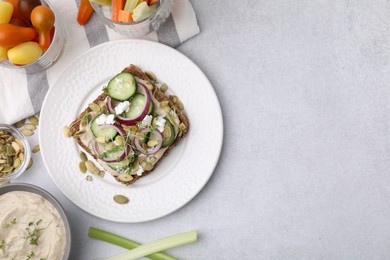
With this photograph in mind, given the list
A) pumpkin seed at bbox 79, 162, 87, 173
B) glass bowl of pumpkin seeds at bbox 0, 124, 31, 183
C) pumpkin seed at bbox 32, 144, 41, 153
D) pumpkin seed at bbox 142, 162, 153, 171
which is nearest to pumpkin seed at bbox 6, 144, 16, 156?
glass bowl of pumpkin seeds at bbox 0, 124, 31, 183

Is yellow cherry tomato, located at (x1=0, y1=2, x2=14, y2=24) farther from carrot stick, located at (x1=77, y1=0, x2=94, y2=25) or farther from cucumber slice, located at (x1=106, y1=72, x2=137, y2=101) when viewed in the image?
cucumber slice, located at (x1=106, y1=72, x2=137, y2=101)

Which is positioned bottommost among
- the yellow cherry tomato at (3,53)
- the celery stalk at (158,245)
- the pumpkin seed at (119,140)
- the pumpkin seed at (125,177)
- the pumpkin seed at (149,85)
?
the celery stalk at (158,245)

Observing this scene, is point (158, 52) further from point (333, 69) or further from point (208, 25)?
point (333, 69)

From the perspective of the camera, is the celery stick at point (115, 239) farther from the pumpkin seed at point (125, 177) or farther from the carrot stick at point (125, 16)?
the carrot stick at point (125, 16)

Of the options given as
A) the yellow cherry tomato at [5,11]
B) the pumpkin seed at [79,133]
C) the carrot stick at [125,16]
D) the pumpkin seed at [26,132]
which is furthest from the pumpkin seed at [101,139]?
the yellow cherry tomato at [5,11]

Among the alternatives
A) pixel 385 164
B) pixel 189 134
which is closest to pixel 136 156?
pixel 189 134

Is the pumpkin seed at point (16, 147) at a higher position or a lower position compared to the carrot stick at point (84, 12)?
lower

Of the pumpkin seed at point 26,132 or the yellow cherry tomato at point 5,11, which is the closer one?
the yellow cherry tomato at point 5,11
